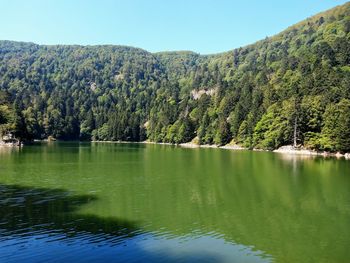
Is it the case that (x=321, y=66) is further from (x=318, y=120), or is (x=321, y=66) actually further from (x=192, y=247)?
(x=192, y=247)

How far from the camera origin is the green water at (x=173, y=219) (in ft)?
81.6

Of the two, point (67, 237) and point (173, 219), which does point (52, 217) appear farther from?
point (173, 219)

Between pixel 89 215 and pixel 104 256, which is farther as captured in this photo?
pixel 89 215

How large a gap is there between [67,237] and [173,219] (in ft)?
31.5

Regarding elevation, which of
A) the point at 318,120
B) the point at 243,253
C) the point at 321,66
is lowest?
the point at 243,253

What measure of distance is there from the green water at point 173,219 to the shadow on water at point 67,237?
0.20 ft

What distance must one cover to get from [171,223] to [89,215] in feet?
24.2

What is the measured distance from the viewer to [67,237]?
2748cm

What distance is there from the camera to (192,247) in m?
25.9

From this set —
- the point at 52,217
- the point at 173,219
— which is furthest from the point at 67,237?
the point at 173,219

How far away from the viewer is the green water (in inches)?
979

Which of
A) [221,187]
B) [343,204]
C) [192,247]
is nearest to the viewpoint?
[192,247]

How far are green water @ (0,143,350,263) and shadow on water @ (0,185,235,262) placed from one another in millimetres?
62

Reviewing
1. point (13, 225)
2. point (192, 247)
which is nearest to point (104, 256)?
point (192, 247)
